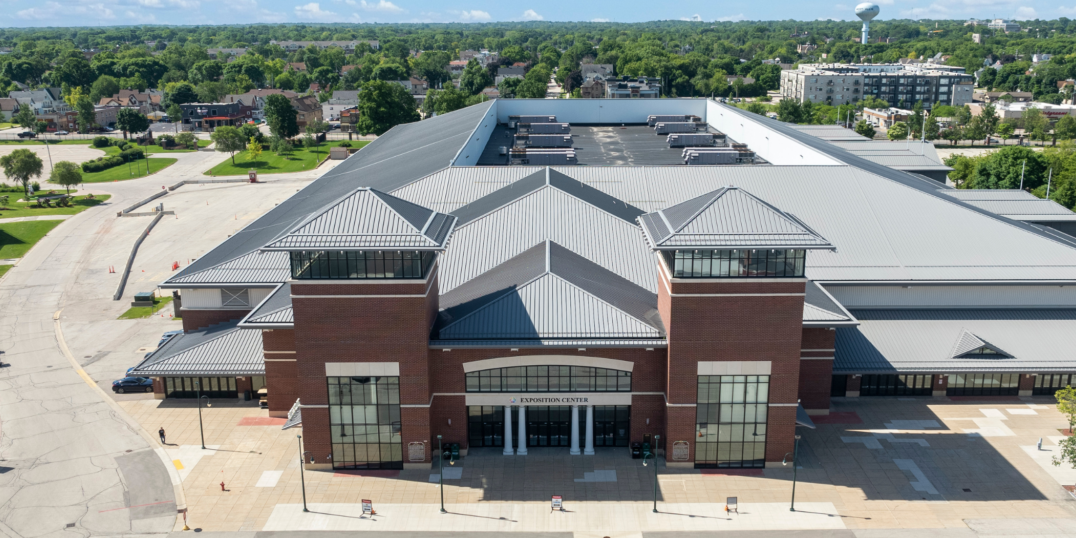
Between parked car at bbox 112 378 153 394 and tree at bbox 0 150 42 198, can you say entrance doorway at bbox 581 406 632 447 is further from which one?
tree at bbox 0 150 42 198

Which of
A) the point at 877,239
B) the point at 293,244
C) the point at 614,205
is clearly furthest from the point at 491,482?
the point at 877,239

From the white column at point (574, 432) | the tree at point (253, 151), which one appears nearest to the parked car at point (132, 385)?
the white column at point (574, 432)

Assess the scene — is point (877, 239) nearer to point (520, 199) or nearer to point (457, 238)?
point (520, 199)

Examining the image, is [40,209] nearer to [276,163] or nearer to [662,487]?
[276,163]

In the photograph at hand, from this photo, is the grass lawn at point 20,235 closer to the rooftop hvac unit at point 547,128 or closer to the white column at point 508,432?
the rooftop hvac unit at point 547,128

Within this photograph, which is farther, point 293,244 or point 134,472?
point 134,472

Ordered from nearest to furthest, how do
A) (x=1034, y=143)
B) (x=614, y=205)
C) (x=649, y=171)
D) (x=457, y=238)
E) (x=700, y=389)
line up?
(x=700, y=389) < (x=457, y=238) < (x=614, y=205) < (x=649, y=171) < (x=1034, y=143)
